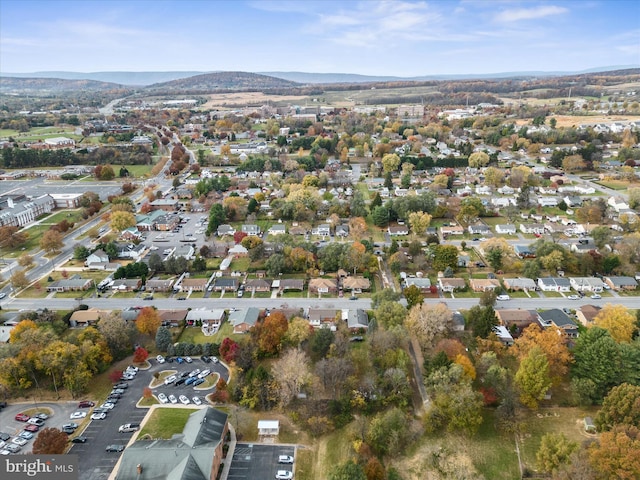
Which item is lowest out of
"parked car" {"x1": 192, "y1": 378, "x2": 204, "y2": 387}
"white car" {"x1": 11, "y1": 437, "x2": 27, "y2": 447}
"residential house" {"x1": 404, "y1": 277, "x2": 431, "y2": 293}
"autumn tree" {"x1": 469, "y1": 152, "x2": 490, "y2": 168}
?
"parked car" {"x1": 192, "y1": 378, "x2": 204, "y2": 387}

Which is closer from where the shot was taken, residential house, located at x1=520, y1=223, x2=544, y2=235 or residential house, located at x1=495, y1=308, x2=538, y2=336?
residential house, located at x1=495, y1=308, x2=538, y2=336

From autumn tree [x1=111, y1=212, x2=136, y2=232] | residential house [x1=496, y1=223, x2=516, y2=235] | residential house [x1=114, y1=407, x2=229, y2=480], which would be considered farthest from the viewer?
residential house [x1=496, y1=223, x2=516, y2=235]

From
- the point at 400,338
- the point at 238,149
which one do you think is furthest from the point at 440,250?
the point at 238,149

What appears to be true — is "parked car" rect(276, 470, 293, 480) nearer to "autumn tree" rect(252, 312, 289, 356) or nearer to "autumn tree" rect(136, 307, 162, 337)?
"autumn tree" rect(252, 312, 289, 356)

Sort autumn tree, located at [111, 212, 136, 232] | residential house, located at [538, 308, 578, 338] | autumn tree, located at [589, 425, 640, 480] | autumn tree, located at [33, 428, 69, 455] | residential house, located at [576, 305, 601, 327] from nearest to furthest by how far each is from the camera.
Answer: autumn tree, located at [589, 425, 640, 480] → autumn tree, located at [33, 428, 69, 455] → residential house, located at [538, 308, 578, 338] → residential house, located at [576, 305, 601, 327] → autumn tree, located at [111, 212, 136, 232]

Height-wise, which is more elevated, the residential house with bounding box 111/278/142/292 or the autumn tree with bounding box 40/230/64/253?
the autumn tree with bounding box 40/230/64/253

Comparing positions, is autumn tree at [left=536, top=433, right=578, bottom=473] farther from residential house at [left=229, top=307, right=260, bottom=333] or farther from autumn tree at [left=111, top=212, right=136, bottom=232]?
autumn tree at [left=111, top=212, right=136, bottom=232]

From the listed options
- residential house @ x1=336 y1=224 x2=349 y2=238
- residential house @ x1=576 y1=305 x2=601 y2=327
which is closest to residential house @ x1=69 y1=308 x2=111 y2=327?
residential house @ x1=336 y1=224 x2=349 y2=238

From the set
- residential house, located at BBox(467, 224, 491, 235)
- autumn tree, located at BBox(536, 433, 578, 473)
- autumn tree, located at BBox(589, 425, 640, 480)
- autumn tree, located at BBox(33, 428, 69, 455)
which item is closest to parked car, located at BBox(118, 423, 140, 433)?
autumn tree, located at BBox(33, 428, 69, 455)
